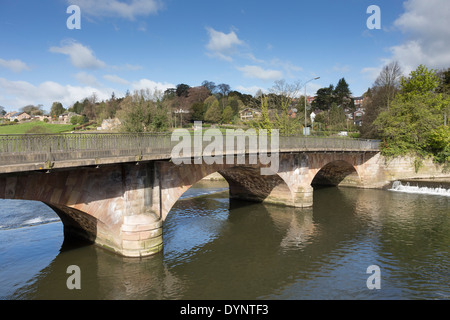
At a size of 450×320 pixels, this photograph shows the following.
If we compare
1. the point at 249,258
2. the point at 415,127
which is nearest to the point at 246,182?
the point at 249,258

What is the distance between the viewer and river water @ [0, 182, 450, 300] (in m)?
12.0

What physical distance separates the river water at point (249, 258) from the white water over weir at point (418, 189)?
8177 mm

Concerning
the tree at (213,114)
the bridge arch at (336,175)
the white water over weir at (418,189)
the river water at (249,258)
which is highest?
the tree at (213,114)

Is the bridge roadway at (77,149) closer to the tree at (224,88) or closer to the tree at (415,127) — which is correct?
the tree at (415,127)

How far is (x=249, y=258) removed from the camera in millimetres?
15352

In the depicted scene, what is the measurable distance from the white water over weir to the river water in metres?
8.18

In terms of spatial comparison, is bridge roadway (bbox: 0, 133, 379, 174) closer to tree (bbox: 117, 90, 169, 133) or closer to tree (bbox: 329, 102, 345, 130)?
tree (bbox: 117, 90, 169, 133)

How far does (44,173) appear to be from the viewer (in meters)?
11.7

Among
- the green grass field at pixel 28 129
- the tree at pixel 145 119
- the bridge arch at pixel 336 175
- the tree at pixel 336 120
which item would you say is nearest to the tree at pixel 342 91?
the tree at pixel 336 120

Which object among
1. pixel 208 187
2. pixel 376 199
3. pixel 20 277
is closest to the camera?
pixel 20 277

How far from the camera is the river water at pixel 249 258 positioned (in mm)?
12047
